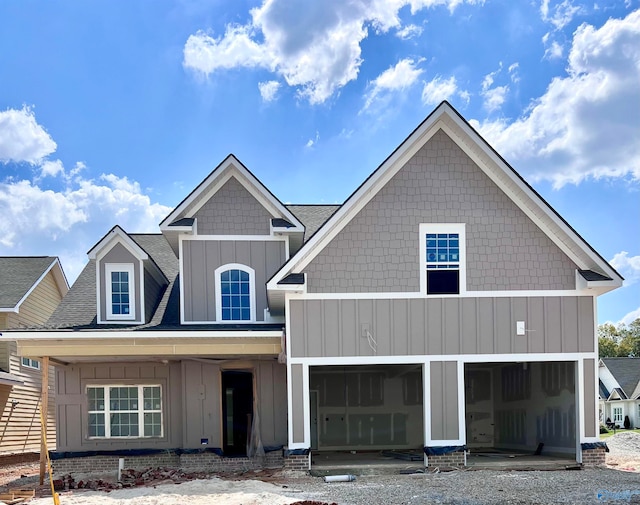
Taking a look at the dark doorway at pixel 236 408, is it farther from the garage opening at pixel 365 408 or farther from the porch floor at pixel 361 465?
the garage opening at pixel 365 408

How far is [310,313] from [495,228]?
486cm

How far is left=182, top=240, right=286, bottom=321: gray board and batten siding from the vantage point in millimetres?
16516

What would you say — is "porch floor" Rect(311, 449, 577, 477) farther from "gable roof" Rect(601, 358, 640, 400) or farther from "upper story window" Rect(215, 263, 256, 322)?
"gable roof" Rect(601, 358, 640, 400)

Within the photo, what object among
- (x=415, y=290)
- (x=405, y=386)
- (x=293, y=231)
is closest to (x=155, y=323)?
(x=293, y=231)

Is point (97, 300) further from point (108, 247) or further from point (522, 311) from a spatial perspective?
point (522, 311)

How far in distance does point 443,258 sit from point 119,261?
28.1 feet

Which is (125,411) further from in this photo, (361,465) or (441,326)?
(441,326)

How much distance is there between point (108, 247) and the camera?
16516mm

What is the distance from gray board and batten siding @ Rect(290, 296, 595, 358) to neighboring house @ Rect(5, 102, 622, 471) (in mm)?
33

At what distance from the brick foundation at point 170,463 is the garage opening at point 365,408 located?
190 inches

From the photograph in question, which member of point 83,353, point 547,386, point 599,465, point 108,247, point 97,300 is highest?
point 108,247

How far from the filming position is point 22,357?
19.1m

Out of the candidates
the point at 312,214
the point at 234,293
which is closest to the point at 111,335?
the point at 234,293

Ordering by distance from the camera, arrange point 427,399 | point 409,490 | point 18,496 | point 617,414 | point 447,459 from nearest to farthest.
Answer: point 409,490
point 18,496
point 447,459
point 427,399
point 617,414
